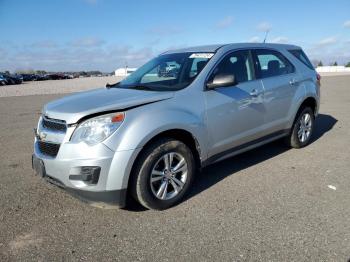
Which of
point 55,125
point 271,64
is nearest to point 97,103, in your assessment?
point 55,125

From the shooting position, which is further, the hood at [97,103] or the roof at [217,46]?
the roof at [217,46]

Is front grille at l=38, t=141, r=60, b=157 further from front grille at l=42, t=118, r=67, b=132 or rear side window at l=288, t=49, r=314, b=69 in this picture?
rear side window at l=288, t=49, r=314, b=69

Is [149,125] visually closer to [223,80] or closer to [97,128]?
[97,128]

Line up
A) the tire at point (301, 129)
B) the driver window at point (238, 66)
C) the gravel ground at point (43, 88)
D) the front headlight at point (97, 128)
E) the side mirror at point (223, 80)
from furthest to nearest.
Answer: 1. the gravel ground at point (43, 88)
2. the tire at point (301, 129)
3. the driver window at point (238, 66)
4. the side mirror at point (223, 80)
5. the front headlight at point (97, 128)

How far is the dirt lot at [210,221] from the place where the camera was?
2.93 meters

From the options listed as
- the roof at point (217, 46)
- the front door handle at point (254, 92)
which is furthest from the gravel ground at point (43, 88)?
the front door handle at point (254, 92)

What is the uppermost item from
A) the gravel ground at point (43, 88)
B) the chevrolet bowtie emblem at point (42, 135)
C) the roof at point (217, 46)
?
the roof at point (217, 46)

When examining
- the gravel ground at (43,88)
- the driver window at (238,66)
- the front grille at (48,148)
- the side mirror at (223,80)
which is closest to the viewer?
the front grille at (48,148)

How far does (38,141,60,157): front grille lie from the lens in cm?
346

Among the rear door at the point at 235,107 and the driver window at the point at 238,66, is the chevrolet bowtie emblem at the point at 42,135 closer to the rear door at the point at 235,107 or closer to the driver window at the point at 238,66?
the rear door at the point at 235,107

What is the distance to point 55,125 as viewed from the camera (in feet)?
11.8

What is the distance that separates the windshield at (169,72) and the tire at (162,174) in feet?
2.51

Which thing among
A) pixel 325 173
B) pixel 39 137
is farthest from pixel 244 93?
pixel 39 137

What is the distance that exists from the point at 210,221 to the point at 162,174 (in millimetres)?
729
